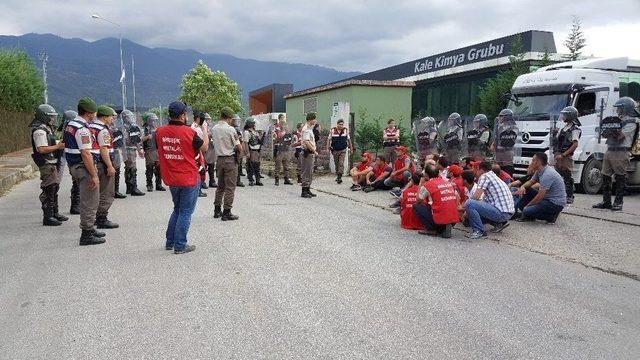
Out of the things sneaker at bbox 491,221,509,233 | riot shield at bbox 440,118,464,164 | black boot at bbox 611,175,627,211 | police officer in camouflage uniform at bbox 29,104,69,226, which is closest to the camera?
sneaker at bbox 491,221,509,233

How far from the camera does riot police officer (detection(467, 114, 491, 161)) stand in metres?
11.0

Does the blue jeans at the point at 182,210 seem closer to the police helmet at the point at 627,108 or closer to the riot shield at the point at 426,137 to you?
the riot shield at the point at 426,137

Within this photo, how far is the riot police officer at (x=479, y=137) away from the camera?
11.0m

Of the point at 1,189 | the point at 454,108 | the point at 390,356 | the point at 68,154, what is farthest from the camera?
the point at 454,108

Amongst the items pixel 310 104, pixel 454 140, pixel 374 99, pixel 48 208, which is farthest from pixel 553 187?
pixel 310 104

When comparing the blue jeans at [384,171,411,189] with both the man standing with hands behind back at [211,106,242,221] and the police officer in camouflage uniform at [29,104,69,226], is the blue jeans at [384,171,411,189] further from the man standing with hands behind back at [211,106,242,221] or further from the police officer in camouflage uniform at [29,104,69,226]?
the police officer in camouflage uniform at [29,104,69,226]

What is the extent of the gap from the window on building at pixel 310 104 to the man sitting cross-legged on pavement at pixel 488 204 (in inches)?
623

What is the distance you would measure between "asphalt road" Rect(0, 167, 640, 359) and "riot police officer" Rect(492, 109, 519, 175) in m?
4.27

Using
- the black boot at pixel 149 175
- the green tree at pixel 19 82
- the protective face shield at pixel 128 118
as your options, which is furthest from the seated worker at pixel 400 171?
the green tree at pixel 19 82

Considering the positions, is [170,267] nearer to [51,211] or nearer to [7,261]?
[7,261]

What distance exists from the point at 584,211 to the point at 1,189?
519 inches

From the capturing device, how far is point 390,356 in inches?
133

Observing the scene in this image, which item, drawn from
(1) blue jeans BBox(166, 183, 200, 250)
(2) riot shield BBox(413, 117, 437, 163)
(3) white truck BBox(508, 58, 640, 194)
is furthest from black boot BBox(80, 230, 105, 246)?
(3) white truck BBox(508, 58, 640, 194)

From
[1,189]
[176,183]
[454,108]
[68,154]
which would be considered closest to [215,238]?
[176,183]
